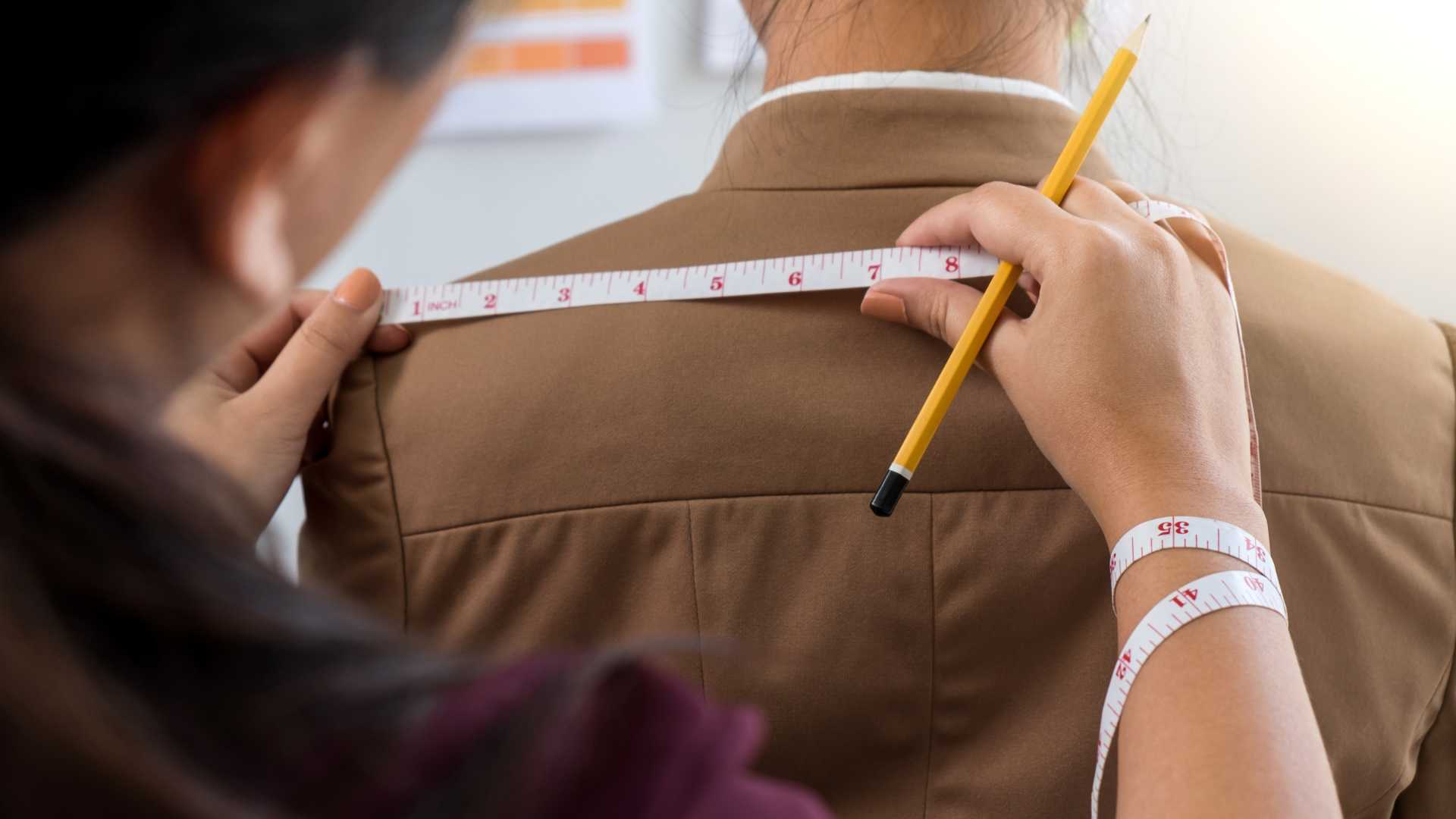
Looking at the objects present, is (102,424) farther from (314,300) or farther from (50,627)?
(314,300)

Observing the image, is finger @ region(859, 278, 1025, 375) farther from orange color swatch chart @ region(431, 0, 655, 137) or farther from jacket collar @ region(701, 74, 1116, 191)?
orange color swatch chart @ region(431, 0, 655, 137)

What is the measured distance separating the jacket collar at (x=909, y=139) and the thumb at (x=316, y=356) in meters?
0.26

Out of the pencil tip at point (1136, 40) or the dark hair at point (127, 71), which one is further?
the pencil tip at point (1136, 40)

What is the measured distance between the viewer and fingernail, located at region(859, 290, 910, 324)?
713mm

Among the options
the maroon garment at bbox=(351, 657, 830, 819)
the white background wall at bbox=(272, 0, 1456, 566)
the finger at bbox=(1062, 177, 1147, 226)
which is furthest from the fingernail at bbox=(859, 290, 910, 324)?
the white background wall at bbox=(272, 0, 1456, 566)

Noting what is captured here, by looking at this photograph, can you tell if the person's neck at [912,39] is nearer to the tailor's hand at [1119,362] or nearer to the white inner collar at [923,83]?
the white inner collar at [923,83]

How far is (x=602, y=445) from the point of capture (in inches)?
28.6

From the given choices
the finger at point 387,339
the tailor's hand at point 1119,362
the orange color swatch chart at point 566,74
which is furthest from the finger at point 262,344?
the orange color swatch chart at point 566,74

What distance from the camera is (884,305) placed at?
28.1 inches

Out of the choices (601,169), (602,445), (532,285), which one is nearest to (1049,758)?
(602,445)

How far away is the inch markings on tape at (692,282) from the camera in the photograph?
2.40 ft

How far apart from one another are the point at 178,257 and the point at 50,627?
105mm

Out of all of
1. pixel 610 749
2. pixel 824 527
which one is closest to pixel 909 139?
pixel 824 527

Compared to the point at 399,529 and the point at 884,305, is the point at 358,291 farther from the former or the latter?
the point at 884,305
